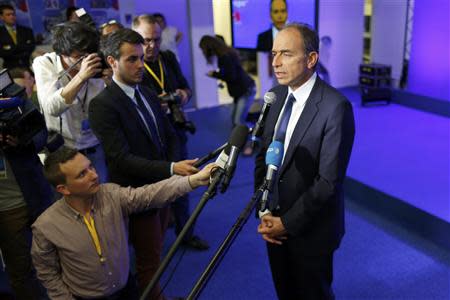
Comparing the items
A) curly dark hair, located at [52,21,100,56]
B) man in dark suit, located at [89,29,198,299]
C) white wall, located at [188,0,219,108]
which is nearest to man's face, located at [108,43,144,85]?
man in dark suit, located at [89,29,198,299]

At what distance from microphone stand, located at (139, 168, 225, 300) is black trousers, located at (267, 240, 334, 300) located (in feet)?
2.54

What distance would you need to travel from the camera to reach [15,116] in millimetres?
1891

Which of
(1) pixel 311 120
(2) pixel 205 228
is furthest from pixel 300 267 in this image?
(2) pixel 205 228

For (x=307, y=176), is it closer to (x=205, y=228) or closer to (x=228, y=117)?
(x=205, y=228)

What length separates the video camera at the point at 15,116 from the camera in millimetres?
1872

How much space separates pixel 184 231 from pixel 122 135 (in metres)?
1.00

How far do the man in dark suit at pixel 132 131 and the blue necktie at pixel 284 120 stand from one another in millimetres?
383

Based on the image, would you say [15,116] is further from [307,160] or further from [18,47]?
[18,47]

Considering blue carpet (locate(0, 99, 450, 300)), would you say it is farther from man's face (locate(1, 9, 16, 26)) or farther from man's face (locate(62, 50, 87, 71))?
man's face (locate(1, 9, 16, 26))

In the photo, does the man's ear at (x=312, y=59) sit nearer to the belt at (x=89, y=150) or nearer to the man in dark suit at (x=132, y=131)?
the man in dark suit at (x=132, y=131)

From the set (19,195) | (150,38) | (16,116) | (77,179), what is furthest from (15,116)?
(150,38)

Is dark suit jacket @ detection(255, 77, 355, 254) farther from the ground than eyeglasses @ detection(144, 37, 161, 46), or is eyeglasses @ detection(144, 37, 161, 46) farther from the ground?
eyeglasses @ detection(144, 37, 161, 46)

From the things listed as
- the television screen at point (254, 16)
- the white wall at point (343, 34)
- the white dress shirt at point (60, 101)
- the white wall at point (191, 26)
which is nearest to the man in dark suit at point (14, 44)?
the white wall at point (191, 26)

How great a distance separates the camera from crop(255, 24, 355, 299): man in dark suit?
164cm
